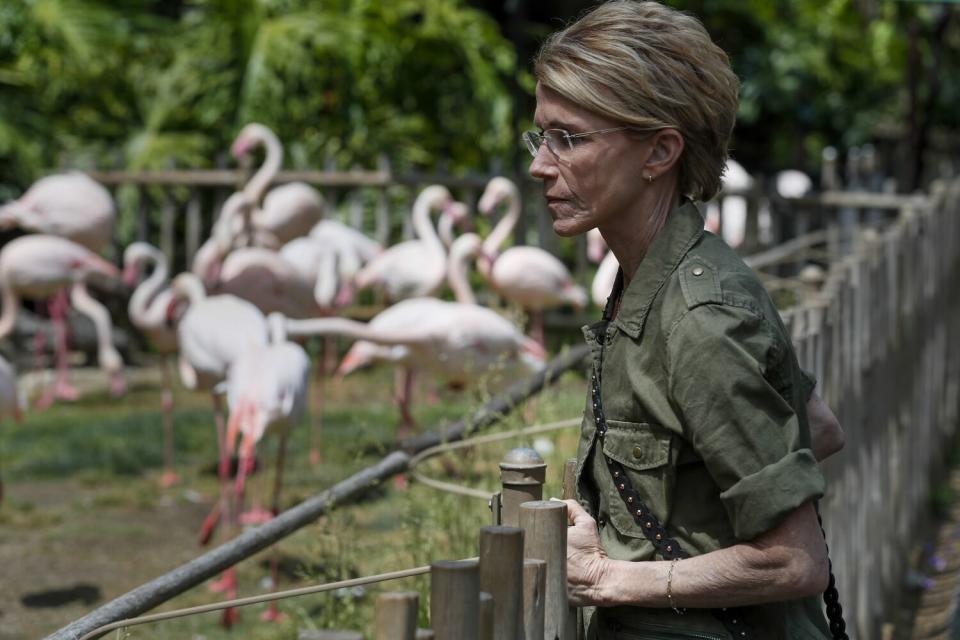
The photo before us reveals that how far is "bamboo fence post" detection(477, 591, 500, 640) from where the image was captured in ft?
4.93

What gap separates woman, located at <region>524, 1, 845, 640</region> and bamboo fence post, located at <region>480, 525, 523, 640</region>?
180 mm

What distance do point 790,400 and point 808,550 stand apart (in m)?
0.19

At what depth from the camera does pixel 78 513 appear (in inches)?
247

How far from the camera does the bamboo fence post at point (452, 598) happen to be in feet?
4.71

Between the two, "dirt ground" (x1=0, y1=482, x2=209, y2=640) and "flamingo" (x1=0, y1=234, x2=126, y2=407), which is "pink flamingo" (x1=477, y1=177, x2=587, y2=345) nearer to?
"flamingo" (x1=0, y1=234, x2=126, y2=407)

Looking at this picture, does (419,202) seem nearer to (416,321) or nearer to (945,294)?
(416,321)

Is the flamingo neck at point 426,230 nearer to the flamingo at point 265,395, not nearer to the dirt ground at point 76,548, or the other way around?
the dirt ground at point 76,548

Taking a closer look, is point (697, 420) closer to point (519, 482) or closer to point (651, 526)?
point (651, 526)

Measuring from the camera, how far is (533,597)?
1652 mm

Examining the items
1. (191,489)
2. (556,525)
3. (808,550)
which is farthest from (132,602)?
(191,489)

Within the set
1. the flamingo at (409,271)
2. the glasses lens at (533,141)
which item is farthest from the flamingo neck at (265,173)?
the glasses lens at (533,141)

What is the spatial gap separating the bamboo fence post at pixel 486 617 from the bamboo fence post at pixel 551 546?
173 millimetres

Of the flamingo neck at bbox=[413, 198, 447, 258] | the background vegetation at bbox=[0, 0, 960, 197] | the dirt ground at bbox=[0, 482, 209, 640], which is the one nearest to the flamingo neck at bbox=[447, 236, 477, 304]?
the flamingo neck at bbox=[413, 198, 447, 258]

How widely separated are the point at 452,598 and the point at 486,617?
0.29 feet
